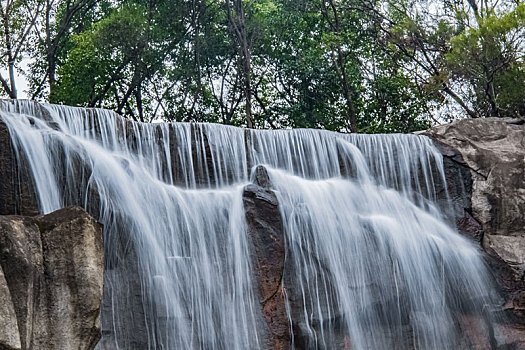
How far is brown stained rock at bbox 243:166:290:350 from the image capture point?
37.3ft

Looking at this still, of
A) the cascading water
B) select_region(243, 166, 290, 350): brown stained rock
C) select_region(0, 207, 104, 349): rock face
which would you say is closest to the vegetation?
the cascading water

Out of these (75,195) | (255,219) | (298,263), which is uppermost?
(75,195)

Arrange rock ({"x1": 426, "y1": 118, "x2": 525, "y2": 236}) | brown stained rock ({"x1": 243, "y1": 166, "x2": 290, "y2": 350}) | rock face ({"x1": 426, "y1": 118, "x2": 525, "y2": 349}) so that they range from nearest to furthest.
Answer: brown stained rock ({"x1": 243, "y1": 166, "x2": 290, "y2": 350}), rock face ({"x1": 426, "y1": 118, "x2": 525, "y2": 349}), rock ({"x1": 426, "y1": 118, "x2": 525, "y2": 236})

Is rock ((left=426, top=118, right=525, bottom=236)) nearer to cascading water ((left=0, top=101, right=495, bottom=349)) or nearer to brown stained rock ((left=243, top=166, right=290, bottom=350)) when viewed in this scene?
cascading water ((left=0, top=101, right=495, bottom=349))

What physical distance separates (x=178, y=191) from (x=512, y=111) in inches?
467

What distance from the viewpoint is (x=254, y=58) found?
27.5 metres

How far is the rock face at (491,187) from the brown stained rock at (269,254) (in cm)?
477

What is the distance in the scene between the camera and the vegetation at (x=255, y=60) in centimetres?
2298

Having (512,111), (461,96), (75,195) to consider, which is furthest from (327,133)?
(461,96)

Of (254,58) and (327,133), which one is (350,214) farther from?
(254,58)

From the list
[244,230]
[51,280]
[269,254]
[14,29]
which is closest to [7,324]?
[51,280]

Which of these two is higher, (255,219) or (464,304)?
(255,219)

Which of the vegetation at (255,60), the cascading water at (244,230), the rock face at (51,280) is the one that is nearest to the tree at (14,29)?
the vegetation at (255,60)

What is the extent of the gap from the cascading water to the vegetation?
7.80m
